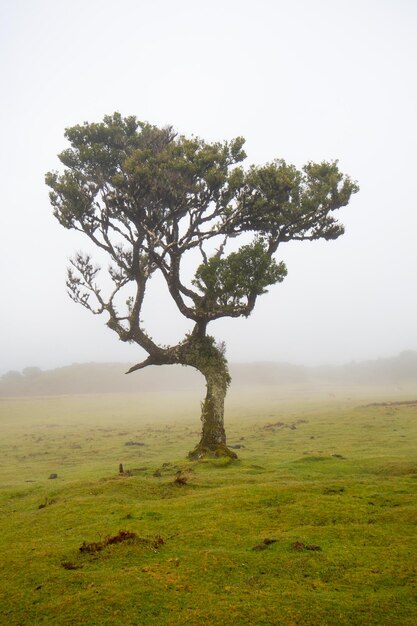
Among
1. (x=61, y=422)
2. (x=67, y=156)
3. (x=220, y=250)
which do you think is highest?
(x=67, y=156)

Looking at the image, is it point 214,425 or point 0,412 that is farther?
point 0,412

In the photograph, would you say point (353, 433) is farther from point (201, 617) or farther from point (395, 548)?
point (201, 617)

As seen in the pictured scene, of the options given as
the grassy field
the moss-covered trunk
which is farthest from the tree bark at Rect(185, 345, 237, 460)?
the grassy field

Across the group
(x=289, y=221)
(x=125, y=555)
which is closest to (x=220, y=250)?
(x=289, y=221)

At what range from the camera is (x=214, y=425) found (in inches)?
910

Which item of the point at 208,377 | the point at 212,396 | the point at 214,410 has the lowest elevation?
the point at 214,410

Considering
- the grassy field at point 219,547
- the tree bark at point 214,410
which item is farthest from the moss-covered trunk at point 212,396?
the grassy field at point 219,547

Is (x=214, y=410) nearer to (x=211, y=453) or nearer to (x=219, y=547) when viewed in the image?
(x=211, y=453)

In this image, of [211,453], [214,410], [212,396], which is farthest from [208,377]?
[211,453]

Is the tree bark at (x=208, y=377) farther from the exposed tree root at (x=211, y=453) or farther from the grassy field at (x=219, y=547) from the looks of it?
the grassy field at (x=219, y=547)

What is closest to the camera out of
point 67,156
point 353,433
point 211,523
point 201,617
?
point 201,617

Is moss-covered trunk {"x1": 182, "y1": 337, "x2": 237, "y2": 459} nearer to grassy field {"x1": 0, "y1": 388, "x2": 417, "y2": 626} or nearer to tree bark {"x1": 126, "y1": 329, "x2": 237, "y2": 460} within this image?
tree bark {"x1": 126, "y1": 329, "x2": 237, "y2": 460}

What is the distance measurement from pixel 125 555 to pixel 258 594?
320cm

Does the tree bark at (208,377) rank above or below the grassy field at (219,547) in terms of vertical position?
above
